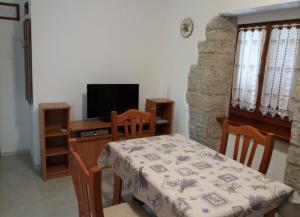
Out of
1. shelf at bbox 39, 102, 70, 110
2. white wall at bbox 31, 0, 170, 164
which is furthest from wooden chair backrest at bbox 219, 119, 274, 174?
white wall at bbox 31, 0, 170, 164

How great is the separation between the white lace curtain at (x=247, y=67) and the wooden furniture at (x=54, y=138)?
1.98 m

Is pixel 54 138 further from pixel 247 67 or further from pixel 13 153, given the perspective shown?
pixel 247 67

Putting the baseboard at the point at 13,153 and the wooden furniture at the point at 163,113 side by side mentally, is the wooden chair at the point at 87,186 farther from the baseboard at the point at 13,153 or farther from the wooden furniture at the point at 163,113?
the baseboard at the point at 13,153

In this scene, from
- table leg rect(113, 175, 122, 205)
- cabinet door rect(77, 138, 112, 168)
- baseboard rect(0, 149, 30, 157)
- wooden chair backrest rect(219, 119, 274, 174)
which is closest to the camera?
wooden chair backrest rect(219, 119, 274, 174)

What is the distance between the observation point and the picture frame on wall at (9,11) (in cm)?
326

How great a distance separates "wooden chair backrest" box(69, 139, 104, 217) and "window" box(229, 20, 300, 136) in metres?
2.03

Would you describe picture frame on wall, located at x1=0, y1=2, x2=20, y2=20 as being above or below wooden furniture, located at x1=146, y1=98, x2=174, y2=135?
above

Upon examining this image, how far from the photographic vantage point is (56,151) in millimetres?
3115

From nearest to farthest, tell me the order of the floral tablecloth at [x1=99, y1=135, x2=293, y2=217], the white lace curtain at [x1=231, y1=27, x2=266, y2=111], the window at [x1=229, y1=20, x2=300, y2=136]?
the floral tablecloth at [x1=99, y1=135, x2=293, y2=217], the window at [x1=229, y1=20, x2=300, y2=136], the white lace curtain at [x1=231, y1=27, x2=266, y2=111]

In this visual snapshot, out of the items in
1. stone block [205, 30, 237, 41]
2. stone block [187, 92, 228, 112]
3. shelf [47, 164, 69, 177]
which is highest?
stone block [205, 30, 237, 41]

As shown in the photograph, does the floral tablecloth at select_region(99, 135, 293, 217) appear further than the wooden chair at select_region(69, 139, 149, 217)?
Yes

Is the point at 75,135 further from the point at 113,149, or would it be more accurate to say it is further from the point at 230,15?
the point at 230,15

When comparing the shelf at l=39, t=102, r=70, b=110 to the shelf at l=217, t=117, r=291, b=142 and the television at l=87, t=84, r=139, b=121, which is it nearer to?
the television at l=87, t=84, r=139, b=121

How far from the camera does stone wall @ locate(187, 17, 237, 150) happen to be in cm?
302
